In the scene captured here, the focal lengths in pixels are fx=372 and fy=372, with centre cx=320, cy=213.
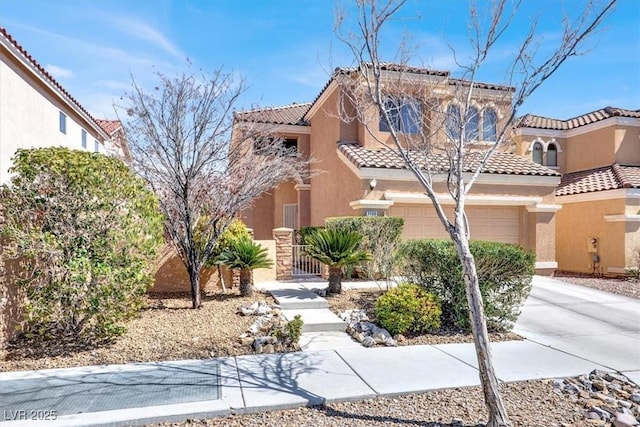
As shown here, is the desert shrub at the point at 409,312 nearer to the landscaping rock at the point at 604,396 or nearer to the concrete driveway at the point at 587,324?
the concrete driveway at the point at 587,324

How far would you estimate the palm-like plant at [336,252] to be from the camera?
10.4 meters

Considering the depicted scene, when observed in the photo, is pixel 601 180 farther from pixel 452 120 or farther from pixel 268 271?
pixel 268 271

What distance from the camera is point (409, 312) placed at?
25.3ft

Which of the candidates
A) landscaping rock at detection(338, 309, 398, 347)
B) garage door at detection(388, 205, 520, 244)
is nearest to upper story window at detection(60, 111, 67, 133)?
garage door at detection(388, 205, 520, 244)

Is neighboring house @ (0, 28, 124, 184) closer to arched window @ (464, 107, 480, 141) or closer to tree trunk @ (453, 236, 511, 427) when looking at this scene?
arched window @ (464, 107, 480, 141)

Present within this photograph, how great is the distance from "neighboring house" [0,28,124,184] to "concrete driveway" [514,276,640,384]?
1297 centimetres

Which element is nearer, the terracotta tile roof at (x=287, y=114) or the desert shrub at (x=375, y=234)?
the desert shrub at (x=375, y=234)

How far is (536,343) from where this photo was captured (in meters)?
7.44

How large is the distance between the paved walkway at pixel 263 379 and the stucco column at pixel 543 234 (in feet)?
27.4

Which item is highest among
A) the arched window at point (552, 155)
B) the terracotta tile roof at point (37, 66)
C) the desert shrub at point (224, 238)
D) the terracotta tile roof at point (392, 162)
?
the terracotta tile roof at point (37, 66)

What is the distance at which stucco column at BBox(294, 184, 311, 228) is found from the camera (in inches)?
824

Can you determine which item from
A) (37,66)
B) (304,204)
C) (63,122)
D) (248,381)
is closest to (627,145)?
(304,204)

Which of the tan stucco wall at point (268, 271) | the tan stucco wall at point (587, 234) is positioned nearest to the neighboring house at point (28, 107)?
the tan stucco wall at point (268, 271)

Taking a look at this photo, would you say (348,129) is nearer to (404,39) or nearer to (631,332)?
(404,39)
